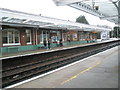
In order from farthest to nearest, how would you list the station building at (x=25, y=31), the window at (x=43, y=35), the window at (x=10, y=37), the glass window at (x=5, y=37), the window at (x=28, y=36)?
the window at (x=43, y=35), the window at (x=28, y=36), the window at (x=10, y=37), the glass window at (x=5, y=37), the station building at (x=25, y=31)

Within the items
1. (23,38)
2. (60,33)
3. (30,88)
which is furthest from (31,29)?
(30,88)

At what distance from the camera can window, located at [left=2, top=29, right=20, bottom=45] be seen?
17.8 m

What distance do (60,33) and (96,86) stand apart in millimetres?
23522

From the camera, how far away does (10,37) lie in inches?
733

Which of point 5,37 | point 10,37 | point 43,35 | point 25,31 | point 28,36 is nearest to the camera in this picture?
point 5,37

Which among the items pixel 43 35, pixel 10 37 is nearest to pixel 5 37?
pixel 10 37

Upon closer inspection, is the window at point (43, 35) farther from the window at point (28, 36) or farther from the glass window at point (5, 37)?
the glass window at point (5, 37)

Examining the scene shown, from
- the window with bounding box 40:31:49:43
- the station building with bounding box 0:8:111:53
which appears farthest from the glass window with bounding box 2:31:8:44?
the window with bounding box 40:31:49:43

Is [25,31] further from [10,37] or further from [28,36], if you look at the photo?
[10,37]

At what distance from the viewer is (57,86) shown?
4934mm

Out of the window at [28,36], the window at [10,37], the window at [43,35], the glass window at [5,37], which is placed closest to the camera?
the glass window at [5,37]

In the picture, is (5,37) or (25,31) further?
(25,31)

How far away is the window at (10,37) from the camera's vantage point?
17812 millimetres

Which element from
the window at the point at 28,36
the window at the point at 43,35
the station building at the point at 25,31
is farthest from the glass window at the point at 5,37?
the window at the point at 43,35
